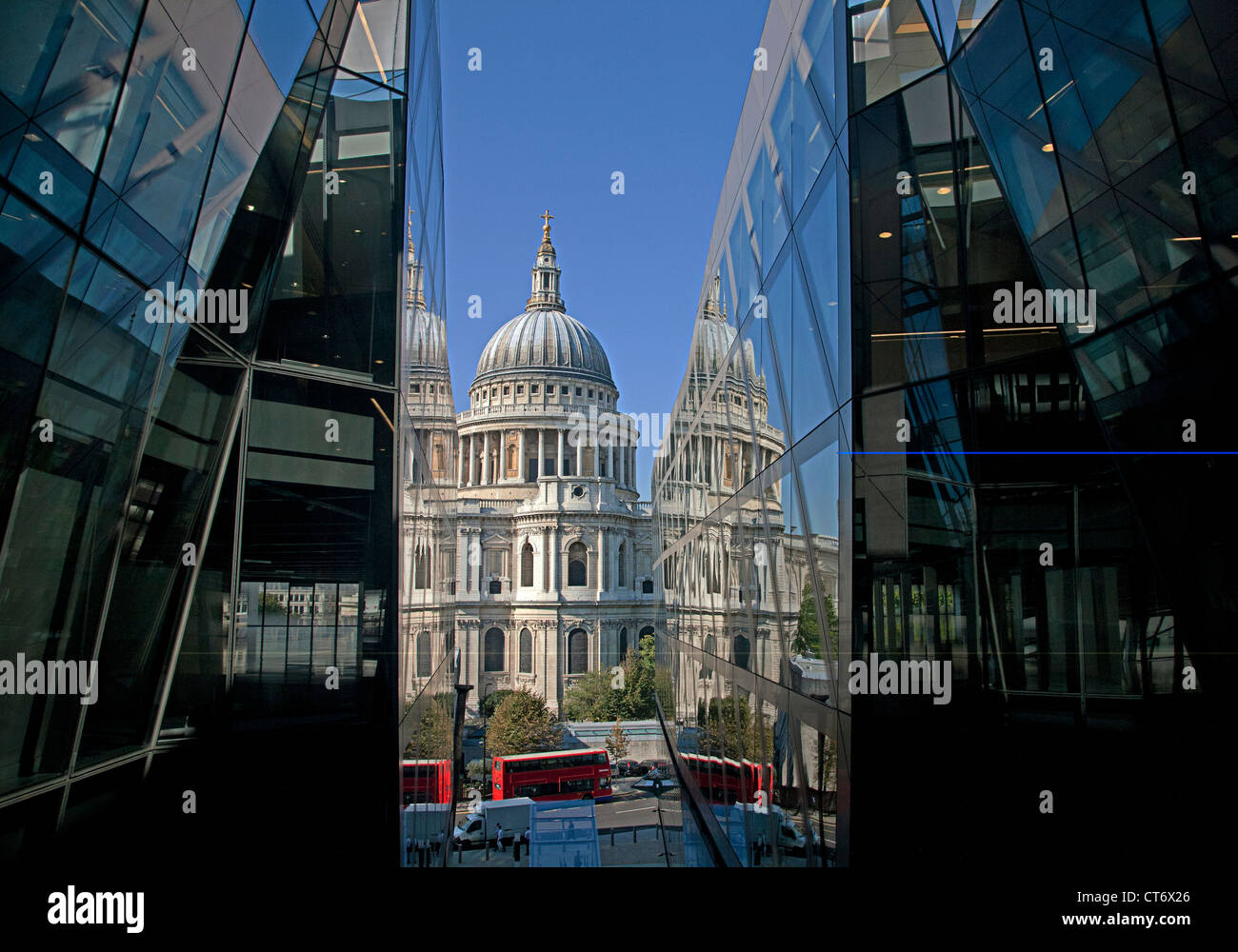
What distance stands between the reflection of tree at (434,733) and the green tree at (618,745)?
32263 millimetres

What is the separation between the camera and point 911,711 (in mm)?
6023

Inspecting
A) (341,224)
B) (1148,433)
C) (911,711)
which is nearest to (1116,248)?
(1148,433)

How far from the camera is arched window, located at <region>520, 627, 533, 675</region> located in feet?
248

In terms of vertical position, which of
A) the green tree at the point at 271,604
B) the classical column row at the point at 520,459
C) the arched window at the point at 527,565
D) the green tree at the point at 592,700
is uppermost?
the classical column row at the point at 520,459

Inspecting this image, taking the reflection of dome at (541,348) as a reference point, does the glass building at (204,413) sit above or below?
below

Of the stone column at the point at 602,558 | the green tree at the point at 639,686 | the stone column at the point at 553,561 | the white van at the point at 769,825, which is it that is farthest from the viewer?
the stone column at the point at 602,558

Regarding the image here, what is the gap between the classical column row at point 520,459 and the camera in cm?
9512

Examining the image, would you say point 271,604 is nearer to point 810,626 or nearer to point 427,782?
point 427,782

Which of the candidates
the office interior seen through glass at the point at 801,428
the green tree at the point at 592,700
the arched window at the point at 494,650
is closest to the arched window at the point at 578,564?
the arched window at the point at 494,650

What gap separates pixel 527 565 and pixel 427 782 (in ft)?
233

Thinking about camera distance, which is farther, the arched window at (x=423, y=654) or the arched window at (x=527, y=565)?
the arched window at (x=527, y=565)

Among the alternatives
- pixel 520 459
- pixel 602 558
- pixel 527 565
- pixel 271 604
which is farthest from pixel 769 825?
pixel 520 459

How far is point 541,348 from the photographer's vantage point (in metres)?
102

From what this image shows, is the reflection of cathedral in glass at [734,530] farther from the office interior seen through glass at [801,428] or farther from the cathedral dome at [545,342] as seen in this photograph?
the cathedral dome at [545,342]
